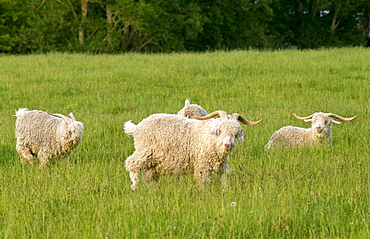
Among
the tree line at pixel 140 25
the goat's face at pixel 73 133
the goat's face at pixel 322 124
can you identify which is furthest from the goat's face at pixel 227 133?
the tree line at pixel 140 25

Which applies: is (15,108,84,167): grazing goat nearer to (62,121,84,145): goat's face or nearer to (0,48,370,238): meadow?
(62,121,84,145): goat's face

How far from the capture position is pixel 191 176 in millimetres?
7250

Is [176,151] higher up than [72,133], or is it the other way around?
[176,151]

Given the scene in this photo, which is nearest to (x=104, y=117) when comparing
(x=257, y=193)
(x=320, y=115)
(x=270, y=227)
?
(x=320, y=115)

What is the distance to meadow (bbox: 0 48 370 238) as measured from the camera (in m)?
5.13

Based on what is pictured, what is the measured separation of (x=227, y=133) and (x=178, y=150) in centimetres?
67

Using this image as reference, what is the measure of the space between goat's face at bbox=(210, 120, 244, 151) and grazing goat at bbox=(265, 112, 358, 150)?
304cm

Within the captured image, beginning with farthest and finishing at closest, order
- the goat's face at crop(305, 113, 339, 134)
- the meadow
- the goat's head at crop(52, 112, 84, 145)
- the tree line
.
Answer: the tree line < the goat's face at crop(305, 113, 339, 134) < the goat's head at crop(52, 112, 84, 145) < the meadow

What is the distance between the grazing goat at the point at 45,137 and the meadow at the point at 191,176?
8.8 inches

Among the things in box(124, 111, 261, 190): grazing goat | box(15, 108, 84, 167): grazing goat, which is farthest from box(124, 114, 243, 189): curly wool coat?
box(15, 108, 84, 167): grazing goat

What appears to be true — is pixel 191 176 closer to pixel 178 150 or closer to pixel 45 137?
pixel 178 150

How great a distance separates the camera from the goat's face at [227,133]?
6.30 metres

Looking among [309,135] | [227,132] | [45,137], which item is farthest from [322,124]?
[45,137]

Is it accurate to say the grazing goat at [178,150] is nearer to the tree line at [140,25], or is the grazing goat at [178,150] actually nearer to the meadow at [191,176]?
the meadow at [191,176]
